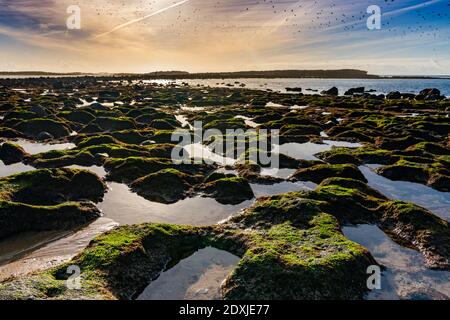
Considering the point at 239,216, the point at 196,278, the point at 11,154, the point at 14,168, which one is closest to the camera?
the point at 196,278

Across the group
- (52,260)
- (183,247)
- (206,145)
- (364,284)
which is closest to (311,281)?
(364,284)

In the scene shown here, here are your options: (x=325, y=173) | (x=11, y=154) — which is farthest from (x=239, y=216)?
(x=11, y=154)

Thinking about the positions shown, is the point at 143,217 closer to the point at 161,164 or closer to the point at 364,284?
the point at 161,164

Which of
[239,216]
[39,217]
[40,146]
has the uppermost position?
[40,146]

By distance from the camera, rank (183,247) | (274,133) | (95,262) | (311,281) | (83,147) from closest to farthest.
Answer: (311,281)
(95,262)
(183,247)
(83,147)
(274,133)

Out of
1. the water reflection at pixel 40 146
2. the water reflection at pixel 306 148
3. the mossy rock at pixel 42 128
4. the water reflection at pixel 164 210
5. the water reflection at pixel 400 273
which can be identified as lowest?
the water reflection at pixel 400 273

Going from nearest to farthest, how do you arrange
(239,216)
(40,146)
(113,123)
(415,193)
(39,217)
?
1. (39,217)
2. (239,216)
3. (415,193)
4. (40,146)
5. (113,123)

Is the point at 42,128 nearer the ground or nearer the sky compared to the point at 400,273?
nearer the sky

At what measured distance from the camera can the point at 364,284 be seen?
42.3ft

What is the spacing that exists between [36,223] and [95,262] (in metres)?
6.03

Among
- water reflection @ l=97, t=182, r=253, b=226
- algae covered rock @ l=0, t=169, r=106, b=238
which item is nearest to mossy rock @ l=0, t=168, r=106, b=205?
algae covered rock @ l=0, t=169, r=106, b=238

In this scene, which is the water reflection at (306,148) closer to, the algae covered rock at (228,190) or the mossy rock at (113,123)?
the algae covered rock at (228,190)

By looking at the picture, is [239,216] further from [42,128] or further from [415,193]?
[42,128]

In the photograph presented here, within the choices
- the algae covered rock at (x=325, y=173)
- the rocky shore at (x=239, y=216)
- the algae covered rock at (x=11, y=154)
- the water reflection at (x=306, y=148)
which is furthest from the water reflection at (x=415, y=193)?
the algae covered rock at (x=11, y=154)
